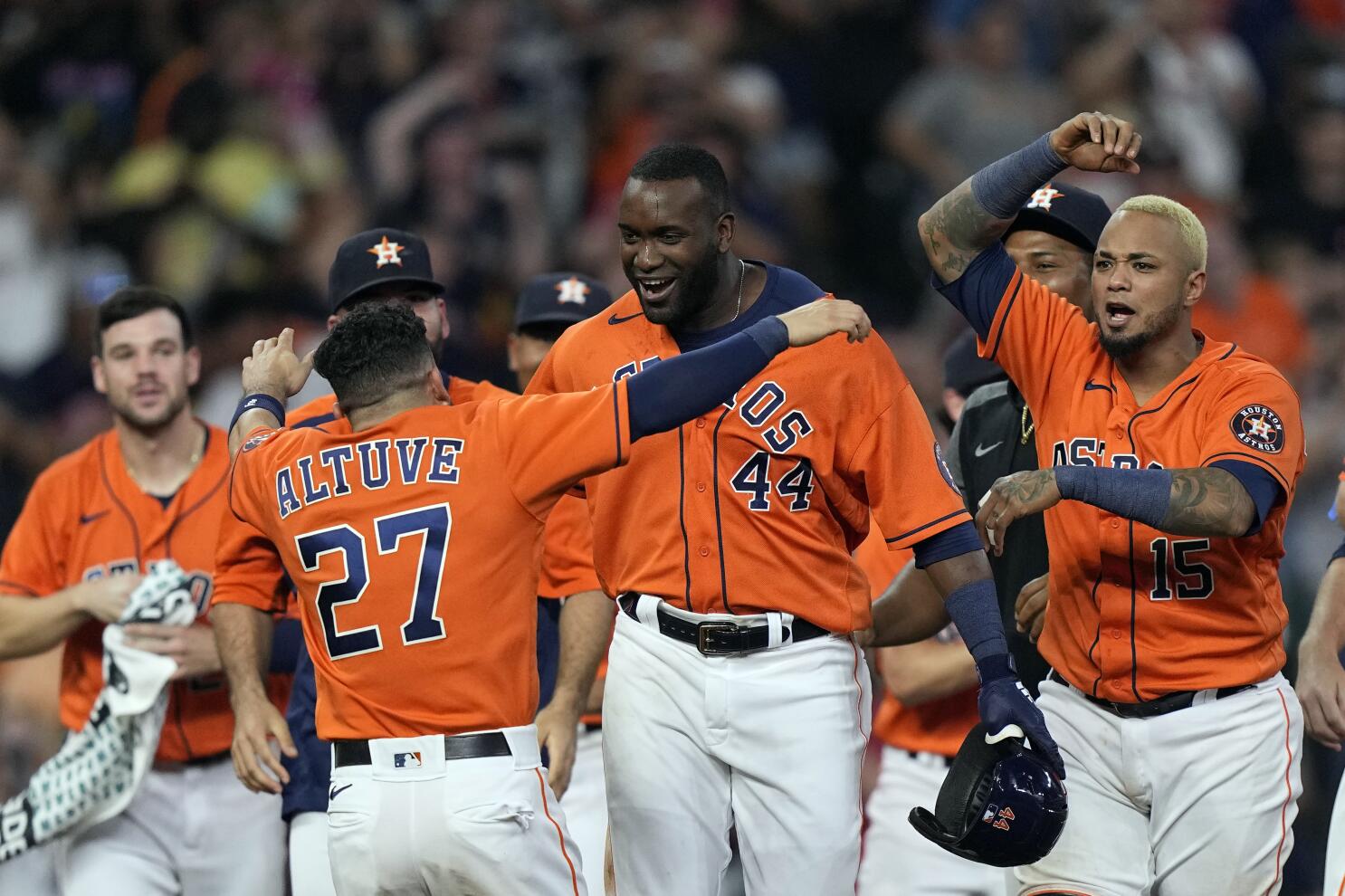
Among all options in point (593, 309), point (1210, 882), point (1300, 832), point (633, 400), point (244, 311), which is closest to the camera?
point (633, 400)

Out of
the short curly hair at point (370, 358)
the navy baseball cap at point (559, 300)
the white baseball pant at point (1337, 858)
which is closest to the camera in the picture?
the short curly hair at point (370, 358)

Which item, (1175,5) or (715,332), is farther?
(1175,5)

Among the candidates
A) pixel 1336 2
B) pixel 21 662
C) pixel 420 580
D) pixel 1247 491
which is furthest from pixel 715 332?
pixel 1336 2

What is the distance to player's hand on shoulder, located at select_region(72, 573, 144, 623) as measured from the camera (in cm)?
505

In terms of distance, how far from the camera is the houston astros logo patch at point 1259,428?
4.00 metres

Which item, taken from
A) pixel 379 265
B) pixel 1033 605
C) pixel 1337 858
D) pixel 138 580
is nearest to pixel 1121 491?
pixel 1033 605

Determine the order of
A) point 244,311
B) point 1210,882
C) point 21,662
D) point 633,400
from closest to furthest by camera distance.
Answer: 1. point 633,400
2. point 1210,882
3. point 21,662
4. point 244,311

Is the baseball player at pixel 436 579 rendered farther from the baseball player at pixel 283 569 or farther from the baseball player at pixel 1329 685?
the baseball player at pixel 1329 685

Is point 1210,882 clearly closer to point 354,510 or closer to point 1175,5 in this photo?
point 354,510

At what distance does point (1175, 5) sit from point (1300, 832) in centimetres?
491

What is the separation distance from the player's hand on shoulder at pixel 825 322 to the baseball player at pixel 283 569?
119cm

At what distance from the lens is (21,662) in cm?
702

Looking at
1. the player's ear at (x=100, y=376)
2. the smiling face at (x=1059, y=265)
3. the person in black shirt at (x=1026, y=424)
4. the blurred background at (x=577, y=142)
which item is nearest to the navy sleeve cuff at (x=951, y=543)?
the person in black shirt at (x=1026, y=424)

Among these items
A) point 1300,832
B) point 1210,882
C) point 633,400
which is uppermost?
point 633,400
